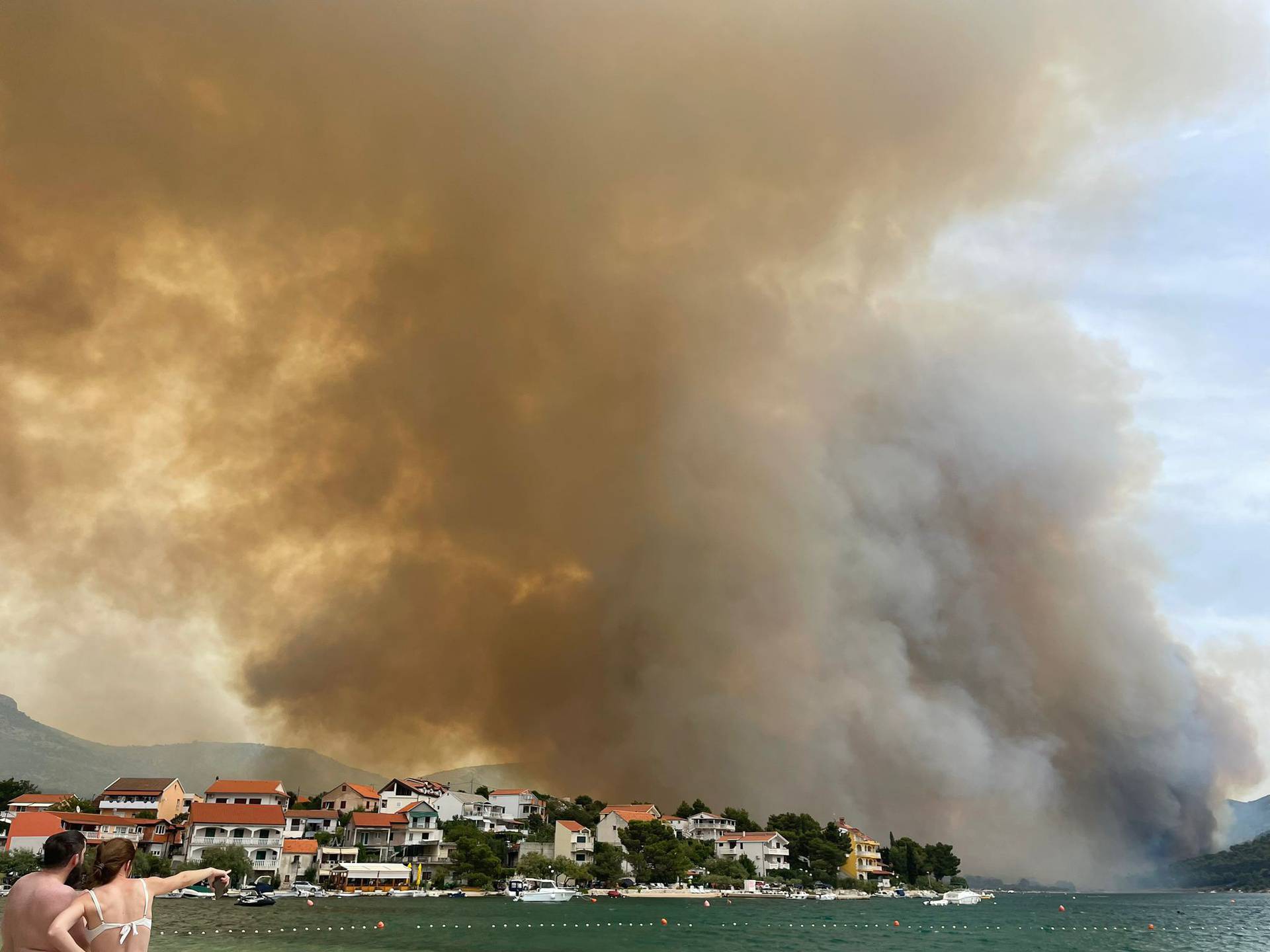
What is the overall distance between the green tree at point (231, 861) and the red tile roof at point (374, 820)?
44.5 feet

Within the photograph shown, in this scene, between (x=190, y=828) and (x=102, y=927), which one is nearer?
(x=102, y=927)

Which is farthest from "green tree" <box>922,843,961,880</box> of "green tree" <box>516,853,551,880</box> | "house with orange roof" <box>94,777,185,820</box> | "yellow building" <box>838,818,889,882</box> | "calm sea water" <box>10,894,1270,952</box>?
"house with orange roof" <box>94,777,185,820</box>

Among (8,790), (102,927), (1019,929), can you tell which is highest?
(8,790)

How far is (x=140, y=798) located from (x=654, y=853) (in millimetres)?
53102

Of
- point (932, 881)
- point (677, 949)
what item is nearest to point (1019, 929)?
point (677, 949)

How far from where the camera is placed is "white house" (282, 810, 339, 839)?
266ft

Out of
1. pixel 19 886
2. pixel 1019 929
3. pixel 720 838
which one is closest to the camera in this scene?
pixel 19 886

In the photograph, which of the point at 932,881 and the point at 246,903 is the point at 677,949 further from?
the point at 932,881

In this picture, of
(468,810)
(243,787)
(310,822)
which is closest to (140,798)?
(243,787)

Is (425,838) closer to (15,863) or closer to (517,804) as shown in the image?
(517,804)

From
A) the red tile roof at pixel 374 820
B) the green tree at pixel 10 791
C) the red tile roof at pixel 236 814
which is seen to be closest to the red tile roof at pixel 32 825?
the red tile roof at pixel 236 814

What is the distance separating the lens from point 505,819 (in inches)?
3930

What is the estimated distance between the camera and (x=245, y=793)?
84.2 meters

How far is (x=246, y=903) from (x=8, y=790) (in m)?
50.8
